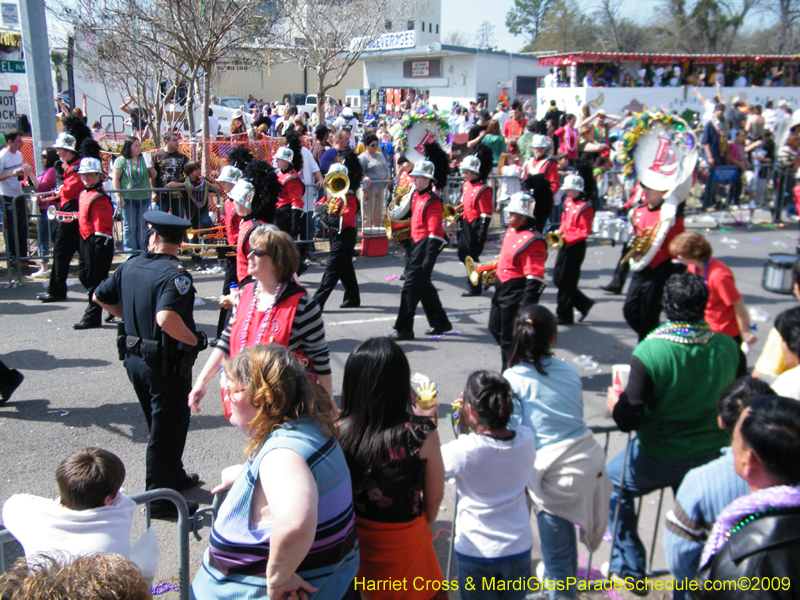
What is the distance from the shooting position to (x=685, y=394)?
3236 millimetres

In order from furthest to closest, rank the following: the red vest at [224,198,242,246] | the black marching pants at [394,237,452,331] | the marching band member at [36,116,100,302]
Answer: the marching band member at [36,116,100,302] < the black marching pants at [394,237,452,331] < the red vest at [224,198,242,246]

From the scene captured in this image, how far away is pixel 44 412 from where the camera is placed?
5.38 m

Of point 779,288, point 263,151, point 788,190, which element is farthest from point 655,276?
point 788,190

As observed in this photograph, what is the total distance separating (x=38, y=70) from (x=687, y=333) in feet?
31.7

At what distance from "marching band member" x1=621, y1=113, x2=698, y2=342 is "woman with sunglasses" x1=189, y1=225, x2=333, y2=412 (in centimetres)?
346

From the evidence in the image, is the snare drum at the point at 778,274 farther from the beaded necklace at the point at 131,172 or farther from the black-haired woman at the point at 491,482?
the beaded necklace at the point at 131,172

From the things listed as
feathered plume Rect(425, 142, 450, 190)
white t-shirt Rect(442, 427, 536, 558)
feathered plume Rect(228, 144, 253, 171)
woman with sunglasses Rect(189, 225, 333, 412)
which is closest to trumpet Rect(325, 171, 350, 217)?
feathered plume Rect(228, 144, 253, 171)

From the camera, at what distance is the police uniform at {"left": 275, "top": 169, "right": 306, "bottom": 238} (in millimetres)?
8477

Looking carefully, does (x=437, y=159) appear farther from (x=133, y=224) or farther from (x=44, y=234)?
(x=44, y=234)

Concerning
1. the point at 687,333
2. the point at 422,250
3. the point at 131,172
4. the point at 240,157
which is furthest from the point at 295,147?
the point at 687,333

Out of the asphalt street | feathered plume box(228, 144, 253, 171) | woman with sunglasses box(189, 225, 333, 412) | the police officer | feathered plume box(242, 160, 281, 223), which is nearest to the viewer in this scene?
woman with sunglasses box(189, 225, 333, 412)

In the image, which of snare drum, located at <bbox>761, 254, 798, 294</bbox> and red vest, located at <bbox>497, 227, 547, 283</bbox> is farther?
snare drum, located at <bbox>761, 254, 798, 294</bbox>

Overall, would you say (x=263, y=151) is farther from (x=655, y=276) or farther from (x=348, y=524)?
(x=348, y=524)

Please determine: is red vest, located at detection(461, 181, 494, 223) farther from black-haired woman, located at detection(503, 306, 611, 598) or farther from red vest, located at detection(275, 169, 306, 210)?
black-haired woman, located at detection(503, 306, 611, 598)
